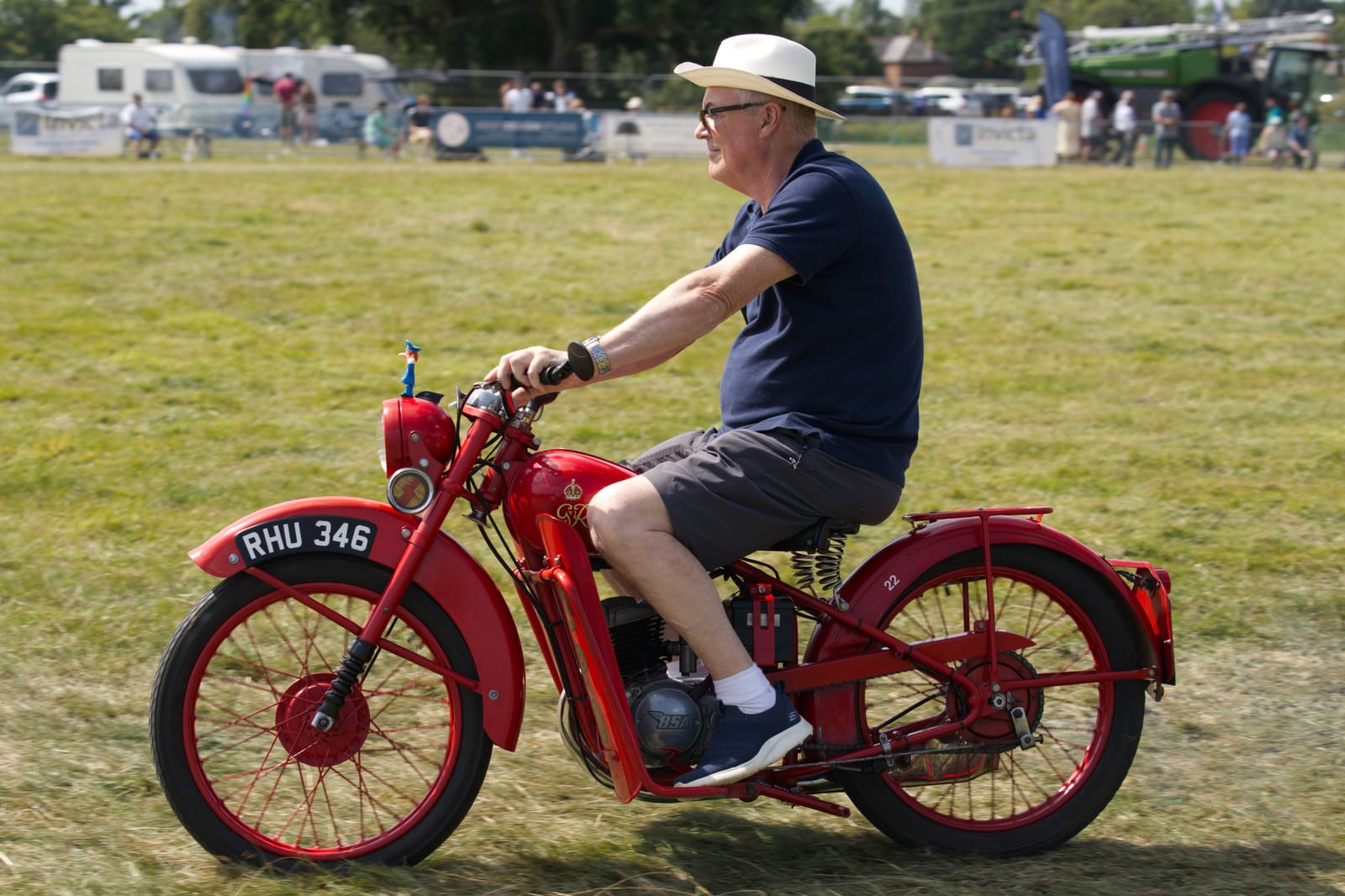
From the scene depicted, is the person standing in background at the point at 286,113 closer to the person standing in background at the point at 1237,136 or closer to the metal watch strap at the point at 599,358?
the person standing in background at the point at 1237,136

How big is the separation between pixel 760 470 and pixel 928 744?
3.15 feet

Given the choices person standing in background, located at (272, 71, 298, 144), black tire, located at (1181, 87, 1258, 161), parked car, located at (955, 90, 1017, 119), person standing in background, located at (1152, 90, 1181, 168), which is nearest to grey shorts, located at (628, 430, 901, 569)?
person standing in background, located at (272, 71, 298, 144)

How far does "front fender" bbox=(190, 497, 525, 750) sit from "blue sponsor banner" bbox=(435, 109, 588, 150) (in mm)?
25557

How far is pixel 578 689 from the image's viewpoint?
12.1 ft

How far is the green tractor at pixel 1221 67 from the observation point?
37.5m

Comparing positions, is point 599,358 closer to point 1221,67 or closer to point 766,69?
point 766,69

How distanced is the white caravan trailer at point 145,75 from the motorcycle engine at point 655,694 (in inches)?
1511

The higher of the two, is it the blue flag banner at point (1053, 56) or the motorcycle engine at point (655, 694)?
the blue flag banner at point (1053, 56)

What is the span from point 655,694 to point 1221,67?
3954 centimetres

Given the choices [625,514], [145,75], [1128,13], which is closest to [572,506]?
[625,514]

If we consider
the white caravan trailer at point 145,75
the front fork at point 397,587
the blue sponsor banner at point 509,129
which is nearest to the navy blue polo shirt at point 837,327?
the front fork at point 397,587

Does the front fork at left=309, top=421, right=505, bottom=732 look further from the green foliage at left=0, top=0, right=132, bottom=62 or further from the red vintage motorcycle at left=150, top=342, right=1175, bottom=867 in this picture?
the green foliage at left=0, top=0, right=132, bottom=62

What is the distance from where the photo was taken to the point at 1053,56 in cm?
3691

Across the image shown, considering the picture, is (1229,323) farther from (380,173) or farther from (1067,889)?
(380,173)
